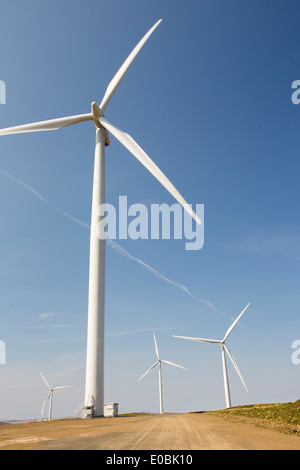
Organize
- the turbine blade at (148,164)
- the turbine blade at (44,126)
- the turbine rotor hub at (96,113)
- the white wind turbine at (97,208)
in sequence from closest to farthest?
the turbine blade at (148,164), the white wind turbine at (97,208), the turbine blade at (44,126), the turbine rotor hub at (96,113)

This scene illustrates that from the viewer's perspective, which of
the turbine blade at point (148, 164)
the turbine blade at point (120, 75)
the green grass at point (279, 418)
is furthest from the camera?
the turbine blade at point (120, 75)

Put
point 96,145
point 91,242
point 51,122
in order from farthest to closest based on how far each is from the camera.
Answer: point 96,145
point 51,122
point 91,242

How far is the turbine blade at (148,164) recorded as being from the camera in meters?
31.2

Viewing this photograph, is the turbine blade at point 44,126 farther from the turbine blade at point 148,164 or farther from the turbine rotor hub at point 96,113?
the turbine blade at point 148,164

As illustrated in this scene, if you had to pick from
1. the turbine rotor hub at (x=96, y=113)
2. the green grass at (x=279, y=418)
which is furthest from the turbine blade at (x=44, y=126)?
the green grass at (x=279, y=418)

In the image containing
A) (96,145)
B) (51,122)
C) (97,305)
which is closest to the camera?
(97,305)

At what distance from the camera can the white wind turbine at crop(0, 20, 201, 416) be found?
41.5 metres

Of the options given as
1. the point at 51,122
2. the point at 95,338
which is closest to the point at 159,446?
the point at 95,338

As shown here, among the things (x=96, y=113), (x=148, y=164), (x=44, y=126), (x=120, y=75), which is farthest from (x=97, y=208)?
(x=120, y=75)

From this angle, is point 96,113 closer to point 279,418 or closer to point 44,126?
point 44,126
